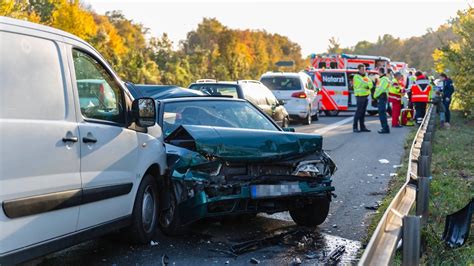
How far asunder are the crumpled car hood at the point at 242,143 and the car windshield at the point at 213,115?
0.91 meters

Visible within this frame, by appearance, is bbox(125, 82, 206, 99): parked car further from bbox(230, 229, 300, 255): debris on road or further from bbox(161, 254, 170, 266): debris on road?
bbox(161, 254, 170, 266): debris on road

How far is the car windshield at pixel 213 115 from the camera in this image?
7410 millimetres

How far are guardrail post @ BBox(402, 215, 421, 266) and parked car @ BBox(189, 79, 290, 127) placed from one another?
10.2 meters

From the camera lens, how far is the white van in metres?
3.87

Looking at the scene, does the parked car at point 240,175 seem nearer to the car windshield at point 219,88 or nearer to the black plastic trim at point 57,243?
the black plastic trim at point 57,243

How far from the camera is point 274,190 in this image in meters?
6.20

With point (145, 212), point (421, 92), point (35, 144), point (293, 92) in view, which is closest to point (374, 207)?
point (145, 212)

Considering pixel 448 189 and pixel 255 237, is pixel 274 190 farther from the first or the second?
pixel 448 189

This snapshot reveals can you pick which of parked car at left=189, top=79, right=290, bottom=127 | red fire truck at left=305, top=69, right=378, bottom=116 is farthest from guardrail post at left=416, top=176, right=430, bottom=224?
red fire truck at left=305, top=69, right=378, bottom=116

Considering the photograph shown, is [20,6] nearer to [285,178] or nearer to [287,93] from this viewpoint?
[287,93]

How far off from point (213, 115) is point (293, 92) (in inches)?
570

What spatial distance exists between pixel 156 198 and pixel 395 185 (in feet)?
13.9

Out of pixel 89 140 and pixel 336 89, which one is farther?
pixel 336 89

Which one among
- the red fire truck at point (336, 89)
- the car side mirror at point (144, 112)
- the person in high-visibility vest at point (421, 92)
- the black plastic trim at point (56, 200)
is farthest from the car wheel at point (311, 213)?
the red fire truck at point (336, 89)
